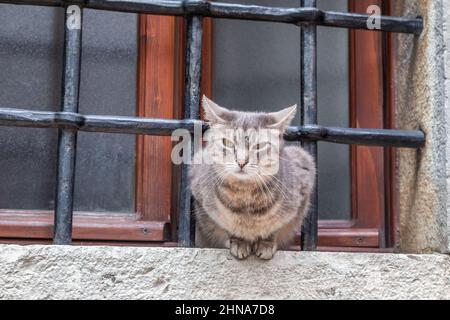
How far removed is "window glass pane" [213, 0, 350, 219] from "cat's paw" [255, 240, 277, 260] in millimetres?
297

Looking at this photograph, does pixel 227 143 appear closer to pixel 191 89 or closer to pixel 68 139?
pixel 191 89

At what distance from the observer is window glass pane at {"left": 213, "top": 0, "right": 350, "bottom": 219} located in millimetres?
2164

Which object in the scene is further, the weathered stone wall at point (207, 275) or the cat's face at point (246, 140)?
the cat's face at point (246, 140)

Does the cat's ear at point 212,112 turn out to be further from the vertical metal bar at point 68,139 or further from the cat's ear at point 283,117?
the vertical metal bar at point 68,139

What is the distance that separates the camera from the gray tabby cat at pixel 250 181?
6.29ft

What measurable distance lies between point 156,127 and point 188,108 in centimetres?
10

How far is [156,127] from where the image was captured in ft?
6.14

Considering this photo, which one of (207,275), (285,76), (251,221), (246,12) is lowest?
(207,275)

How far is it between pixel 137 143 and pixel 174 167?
0.38ft

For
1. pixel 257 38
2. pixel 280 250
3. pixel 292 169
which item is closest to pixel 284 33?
pixel 257 38

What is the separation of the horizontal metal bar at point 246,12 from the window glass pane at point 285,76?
0.22 metres

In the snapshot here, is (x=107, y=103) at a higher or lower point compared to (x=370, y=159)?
higher

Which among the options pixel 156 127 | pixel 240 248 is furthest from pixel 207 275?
pixel 156 127

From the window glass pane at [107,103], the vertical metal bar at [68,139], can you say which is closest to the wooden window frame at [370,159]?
the window glass pane at [107,103]
